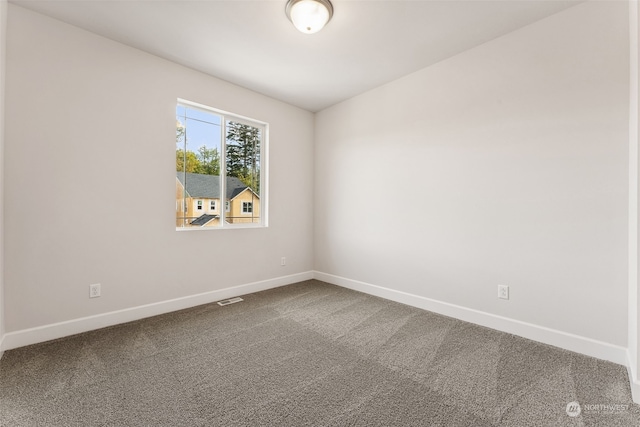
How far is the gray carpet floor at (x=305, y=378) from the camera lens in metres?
1.46

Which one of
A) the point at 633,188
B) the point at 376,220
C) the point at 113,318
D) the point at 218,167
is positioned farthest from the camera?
the point at 376,220

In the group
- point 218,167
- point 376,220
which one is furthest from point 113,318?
point 376,220

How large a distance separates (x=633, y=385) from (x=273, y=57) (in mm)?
3737

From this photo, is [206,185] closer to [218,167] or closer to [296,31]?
[218,167]

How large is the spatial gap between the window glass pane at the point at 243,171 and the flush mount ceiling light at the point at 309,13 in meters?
1.74

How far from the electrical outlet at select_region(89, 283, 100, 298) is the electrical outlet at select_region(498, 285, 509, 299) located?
3704mm

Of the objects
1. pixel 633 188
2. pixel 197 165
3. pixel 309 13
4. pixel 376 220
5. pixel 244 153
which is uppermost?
pixel 309 13

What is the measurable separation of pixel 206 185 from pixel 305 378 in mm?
2487

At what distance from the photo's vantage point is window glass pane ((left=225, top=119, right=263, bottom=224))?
360 cm

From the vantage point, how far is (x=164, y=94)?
9.51 feet

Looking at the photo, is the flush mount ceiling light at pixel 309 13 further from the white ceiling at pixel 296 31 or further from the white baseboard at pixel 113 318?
the white baseboard at pixel 113 318

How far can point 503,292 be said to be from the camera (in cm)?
250

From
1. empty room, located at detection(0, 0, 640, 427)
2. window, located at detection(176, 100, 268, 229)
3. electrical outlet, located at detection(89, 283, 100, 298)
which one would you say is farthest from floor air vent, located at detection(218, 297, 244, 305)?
electrical outlet, located at detection(89, 283, 100, 298)

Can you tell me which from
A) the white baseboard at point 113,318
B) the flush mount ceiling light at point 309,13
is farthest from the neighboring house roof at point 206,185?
the flush mount ceiling light at point 309,13
